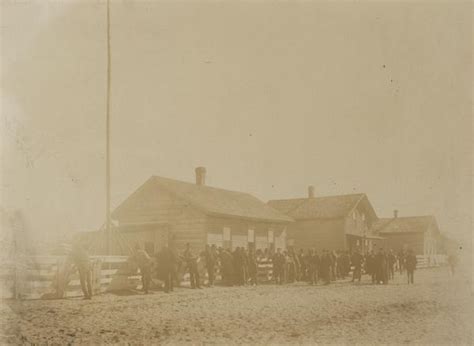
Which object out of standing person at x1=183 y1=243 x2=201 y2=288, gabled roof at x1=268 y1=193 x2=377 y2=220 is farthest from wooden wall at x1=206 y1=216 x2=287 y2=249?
standing person at x1=183 y1=243 x2=201 y2=288

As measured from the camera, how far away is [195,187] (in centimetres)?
3328

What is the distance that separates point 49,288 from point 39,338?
6.46 metres

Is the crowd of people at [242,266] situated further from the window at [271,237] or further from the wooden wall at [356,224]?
the wooden wall at [356,224]

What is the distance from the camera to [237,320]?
12422 millimetres

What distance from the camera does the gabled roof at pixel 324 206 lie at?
42125 mm

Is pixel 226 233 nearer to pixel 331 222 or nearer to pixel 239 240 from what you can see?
pixel 239 240

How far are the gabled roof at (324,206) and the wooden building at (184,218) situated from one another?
904 centimetres

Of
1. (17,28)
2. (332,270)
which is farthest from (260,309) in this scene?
(332,270)

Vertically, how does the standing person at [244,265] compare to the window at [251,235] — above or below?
below

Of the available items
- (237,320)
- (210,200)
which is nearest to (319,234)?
(210,200)

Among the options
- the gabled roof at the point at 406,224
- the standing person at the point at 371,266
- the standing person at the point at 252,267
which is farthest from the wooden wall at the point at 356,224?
the standing person at the point at 252,267

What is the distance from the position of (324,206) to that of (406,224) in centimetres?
1937

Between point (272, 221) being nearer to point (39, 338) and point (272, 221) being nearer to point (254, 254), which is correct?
point (254, 254)

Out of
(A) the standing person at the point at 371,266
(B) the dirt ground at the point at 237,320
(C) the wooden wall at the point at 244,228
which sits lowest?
(B) the dirt ground at the point at 237,320
